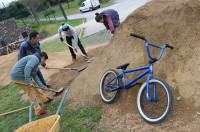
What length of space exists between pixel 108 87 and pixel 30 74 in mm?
1845

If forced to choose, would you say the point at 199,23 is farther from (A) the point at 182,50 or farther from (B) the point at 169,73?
(B) the point at 169,73

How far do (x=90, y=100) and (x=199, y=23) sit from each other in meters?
2.69

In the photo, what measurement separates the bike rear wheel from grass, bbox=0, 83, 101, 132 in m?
0.25

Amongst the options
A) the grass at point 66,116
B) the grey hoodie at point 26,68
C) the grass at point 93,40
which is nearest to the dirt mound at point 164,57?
the grass at point 66,116

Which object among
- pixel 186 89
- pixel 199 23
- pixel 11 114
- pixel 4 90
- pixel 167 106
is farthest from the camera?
pixel 4 90

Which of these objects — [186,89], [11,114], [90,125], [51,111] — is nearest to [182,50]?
[186,89]

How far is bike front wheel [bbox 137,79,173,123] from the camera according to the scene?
253 inches

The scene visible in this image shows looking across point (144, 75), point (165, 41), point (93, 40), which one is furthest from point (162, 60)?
point (93, 40)

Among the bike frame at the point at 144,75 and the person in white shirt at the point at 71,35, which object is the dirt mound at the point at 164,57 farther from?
the person in white shirt at the point at 71,35

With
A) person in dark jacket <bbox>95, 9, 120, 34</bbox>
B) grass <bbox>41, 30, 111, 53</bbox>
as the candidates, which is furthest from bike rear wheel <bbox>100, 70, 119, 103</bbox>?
grass <bbox>41, 30, 111, 53</bbox>

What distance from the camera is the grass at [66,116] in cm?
758

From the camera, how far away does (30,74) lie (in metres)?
8.63

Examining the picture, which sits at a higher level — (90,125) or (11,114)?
(90,125)

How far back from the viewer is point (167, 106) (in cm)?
630
